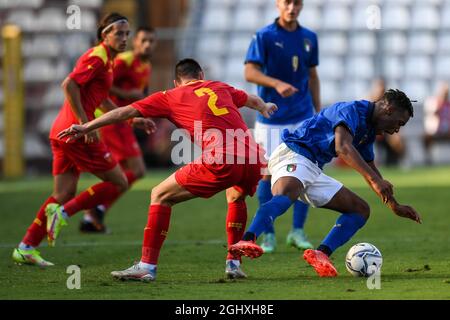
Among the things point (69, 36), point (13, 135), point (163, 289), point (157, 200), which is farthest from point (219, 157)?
point (69, 36)

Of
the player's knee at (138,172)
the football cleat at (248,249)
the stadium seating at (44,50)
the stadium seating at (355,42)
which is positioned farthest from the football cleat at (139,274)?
the stadium seating at (355,42)

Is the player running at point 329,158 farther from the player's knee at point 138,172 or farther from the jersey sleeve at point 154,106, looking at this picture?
the player's knee at point 138,172

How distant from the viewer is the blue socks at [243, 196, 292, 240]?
7.07m

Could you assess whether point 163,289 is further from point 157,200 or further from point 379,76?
point 379,76

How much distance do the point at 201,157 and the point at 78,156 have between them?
2.09 meters

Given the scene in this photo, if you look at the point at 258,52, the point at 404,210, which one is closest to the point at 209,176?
the point at 404,210

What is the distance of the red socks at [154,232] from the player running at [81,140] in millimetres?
1644

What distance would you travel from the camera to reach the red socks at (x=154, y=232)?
720cm

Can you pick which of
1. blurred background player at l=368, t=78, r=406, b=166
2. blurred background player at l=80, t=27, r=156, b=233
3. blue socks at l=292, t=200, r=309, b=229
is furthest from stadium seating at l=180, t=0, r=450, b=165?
blue socks at l=292, t=200, r=309, b=229

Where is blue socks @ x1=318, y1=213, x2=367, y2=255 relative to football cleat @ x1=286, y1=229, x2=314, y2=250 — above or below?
above

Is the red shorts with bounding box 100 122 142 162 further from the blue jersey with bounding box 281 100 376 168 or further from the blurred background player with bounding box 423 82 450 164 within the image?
the blurred background player with bounding box 423 82 450 164

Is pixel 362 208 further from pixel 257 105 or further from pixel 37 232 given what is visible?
pixel 37 232

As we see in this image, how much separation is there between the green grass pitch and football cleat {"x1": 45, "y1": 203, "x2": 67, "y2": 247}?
0.85 ft

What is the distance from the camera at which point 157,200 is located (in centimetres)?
723
